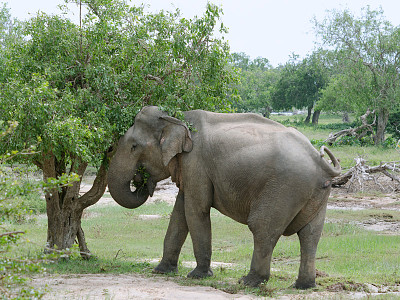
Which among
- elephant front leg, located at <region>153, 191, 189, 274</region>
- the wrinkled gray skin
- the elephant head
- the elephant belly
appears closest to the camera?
the wrinkled gray skin

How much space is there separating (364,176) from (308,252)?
13.8 metres

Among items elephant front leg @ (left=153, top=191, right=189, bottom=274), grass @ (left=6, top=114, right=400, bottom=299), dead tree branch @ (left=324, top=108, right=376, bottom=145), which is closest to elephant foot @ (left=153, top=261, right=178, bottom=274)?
elephant front leg @ (left=153, top=191, right=189, bottom=274)

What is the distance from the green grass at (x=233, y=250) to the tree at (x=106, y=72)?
5.25 ft

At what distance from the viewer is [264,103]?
230 ft

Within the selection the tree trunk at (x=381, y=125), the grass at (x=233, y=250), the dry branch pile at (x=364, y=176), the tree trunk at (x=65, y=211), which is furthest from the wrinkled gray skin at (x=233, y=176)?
the tree trunk at (x=381, y=125)

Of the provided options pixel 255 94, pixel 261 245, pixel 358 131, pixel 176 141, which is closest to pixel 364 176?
pixel 176 141

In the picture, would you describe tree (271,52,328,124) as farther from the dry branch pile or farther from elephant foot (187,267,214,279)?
elephant foot (187,267,214,279)

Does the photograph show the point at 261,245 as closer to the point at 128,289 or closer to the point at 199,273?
the point at 199,273

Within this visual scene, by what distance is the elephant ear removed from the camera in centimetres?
955

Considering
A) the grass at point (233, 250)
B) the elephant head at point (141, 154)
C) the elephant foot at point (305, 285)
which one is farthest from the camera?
the elephant head at point (141, 154)

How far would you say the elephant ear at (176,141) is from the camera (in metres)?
9.55

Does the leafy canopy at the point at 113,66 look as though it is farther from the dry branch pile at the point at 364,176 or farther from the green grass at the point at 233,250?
the dry branch pile at the point at 364,176

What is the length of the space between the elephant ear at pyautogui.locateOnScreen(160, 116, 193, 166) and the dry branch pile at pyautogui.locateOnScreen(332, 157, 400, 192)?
13157mm

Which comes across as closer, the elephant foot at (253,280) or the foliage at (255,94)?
the elephant foot at (253,280)
